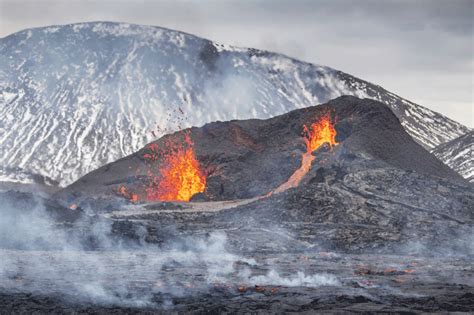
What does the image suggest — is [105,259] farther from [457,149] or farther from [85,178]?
[457,149]

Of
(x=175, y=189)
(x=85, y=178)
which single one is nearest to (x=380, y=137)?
(x=175, y=189)

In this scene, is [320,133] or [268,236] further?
[320,133]

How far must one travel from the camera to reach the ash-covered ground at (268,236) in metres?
24.5

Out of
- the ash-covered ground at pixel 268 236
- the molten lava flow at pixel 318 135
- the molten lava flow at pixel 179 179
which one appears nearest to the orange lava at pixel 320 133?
the molten lava flow at pixel 318 135

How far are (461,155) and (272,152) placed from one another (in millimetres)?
59851

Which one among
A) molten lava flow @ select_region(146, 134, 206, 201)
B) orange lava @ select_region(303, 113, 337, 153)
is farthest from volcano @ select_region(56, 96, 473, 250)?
molten lava flow @ select_region(146, 134, 206, 201)

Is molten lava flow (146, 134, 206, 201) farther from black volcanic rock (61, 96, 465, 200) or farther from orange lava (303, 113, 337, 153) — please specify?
orange lava (303, 113, 337, 153)

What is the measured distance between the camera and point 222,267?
36719 mm

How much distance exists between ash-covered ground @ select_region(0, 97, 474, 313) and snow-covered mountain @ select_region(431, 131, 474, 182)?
39923 mm

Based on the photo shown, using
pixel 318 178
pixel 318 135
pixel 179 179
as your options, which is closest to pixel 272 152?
pixel 318 135

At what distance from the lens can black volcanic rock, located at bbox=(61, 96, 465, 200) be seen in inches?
3186

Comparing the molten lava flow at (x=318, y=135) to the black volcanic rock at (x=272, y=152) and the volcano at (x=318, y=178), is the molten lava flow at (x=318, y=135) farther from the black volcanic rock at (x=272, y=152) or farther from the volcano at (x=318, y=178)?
the black volcanic rock at (x=272, y=152)

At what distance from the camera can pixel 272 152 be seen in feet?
299

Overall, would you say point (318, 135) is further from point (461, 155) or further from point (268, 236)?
point (461, 155)
